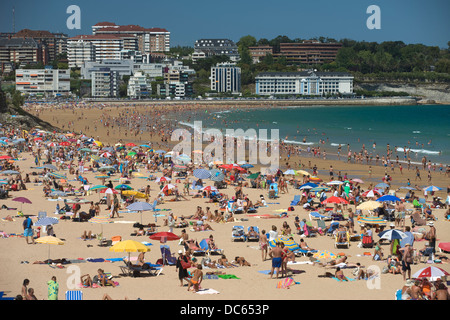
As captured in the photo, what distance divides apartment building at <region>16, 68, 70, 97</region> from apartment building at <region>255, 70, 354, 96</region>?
48413 millimetres

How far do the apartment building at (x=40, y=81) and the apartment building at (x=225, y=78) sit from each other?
36.1 meters

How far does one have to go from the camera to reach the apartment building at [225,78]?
509 feet

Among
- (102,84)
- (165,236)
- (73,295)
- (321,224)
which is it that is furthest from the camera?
(102,84)

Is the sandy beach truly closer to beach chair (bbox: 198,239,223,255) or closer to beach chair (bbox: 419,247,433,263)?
beach chair (bbox: 198,239,223,255)

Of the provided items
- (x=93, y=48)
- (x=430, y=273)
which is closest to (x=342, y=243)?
(x=430, y=273)

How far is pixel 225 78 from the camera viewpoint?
155875 millimetres

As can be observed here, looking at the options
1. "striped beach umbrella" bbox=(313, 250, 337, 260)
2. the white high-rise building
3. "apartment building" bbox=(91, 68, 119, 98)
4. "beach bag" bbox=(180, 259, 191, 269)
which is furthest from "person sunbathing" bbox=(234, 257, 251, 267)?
"apartment building" bbox=(91, 68, 119, 98)

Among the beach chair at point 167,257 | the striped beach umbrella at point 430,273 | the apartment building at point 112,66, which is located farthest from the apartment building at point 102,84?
the striped beach umbrella at point 430,273

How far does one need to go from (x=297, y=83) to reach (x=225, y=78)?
1855cm

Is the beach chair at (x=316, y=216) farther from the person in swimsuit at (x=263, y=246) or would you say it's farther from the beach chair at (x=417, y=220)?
the person in swimsuit at (x=263, y=246)

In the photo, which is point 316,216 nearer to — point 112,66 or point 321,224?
point 321,224

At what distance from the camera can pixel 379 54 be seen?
18775 centimetres
